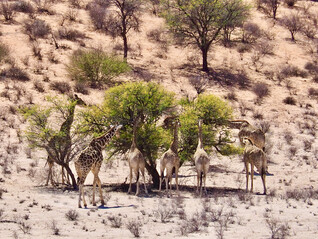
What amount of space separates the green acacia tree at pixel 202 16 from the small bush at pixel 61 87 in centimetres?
907

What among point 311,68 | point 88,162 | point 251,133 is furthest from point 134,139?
point 311,68

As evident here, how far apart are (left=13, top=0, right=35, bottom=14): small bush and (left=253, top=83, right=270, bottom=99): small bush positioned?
17650 millimetres

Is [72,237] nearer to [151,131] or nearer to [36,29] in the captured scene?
[151,131]

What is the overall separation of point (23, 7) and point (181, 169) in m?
25.3

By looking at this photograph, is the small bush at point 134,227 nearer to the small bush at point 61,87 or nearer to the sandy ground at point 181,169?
the sandy ground at point 181,169

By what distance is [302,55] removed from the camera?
40.0 meters

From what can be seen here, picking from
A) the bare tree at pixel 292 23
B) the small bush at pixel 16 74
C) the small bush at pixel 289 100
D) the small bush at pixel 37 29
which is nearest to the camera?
the small bush at pixel 16 74

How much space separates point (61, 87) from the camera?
29375 mm

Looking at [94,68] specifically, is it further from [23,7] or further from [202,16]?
[23,7]

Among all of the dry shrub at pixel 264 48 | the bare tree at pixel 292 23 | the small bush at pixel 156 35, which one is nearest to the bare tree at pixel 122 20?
the small bush at pixel 156 35

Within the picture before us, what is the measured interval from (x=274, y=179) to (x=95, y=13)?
83.6 feet

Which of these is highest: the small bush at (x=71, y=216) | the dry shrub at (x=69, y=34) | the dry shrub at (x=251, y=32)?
the dry shrub at (x=251, y=32)

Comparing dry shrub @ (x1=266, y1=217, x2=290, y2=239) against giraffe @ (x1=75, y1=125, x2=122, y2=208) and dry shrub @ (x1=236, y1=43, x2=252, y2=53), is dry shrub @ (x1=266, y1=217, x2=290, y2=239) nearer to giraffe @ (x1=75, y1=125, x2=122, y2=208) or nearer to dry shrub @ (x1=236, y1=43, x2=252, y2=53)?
giraffe @ (x1=75, y1=125, x2=122, y2=208)

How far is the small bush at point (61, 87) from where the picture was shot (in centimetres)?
2914
